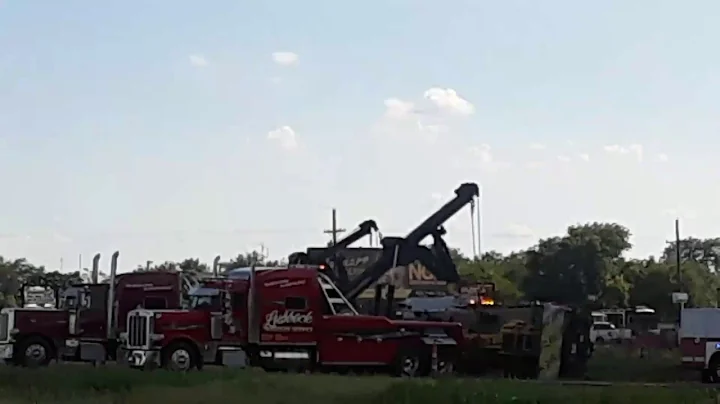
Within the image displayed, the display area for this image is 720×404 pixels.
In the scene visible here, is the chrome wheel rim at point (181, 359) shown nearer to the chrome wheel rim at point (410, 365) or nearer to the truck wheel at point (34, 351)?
the truck wheel at point (34, 351)

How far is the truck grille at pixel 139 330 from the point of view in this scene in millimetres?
30250

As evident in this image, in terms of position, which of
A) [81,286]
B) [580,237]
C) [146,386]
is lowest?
[146,386]

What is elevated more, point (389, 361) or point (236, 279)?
point (236, 279)

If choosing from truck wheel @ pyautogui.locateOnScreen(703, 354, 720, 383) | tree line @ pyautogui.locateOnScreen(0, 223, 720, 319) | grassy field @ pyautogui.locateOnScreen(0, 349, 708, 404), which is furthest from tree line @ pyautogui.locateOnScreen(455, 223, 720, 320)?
grassy field @ pyautogui.locateOnScreen(0, 349, 708, 404)

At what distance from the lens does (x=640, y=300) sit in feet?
325

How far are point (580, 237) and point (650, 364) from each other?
67404 millimetres

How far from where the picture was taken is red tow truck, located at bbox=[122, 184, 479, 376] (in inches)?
1201

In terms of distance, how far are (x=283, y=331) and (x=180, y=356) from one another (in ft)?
8.64

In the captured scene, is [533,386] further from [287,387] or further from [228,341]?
[228,341]

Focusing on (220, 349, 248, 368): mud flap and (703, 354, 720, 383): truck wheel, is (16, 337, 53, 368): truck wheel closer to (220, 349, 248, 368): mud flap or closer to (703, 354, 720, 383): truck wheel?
(220, 349, 248, 368): mud flap

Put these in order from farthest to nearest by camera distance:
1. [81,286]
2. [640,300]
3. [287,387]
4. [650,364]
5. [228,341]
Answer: [640,300]
[650,364]
[81,286]
[228,341]
[287,387]

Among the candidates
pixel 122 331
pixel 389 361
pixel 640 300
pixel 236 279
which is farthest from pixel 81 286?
pixel 640 300

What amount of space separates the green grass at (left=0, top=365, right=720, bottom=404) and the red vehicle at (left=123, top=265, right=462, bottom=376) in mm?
6243

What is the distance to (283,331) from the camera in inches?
1219
